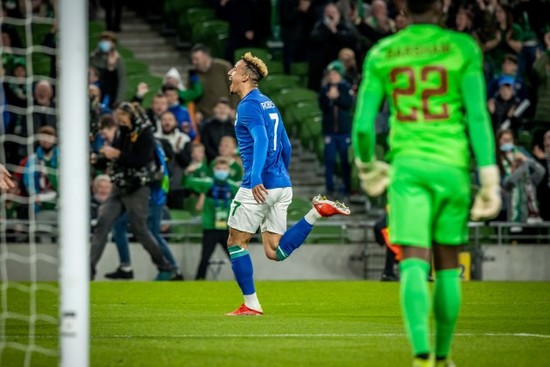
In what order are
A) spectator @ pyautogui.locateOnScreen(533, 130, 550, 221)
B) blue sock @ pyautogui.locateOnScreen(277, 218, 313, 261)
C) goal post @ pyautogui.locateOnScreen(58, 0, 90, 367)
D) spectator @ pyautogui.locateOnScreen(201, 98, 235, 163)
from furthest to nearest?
1. spectator @ pyautogui.locateOnScreen(533, 130, 550, 221)
2. spectator @ pyautogui.locateOnScreen(201, 98, 235, 163)
3. blue sock @ pyautogui.locateOnScreen(277, 218, 313, 261)
4. goal post @ pyautogui.locateOnScreen(58, 0, 90, 367)

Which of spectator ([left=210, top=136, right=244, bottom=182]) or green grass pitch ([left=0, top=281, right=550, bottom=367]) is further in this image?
spectator ([left=210, top=136, right=244, bottom=182])

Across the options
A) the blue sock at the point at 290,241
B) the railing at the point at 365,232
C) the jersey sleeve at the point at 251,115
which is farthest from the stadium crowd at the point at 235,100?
the jersey sleeve at the point at 251,115

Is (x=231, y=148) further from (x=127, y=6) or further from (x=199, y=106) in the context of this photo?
(x=127, y=6)

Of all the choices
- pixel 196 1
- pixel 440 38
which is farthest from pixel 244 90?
pixel 196 1

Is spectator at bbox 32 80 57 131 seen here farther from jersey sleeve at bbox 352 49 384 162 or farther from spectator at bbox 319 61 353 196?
jersey sleeve at bbox 352 49 384 162

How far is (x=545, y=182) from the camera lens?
830 inches

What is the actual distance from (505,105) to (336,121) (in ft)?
9.96

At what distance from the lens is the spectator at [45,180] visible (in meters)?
19.3

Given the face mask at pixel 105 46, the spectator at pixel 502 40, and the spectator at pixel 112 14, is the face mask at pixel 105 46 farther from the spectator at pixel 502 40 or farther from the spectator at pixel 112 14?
the spectator at pixel 502 40

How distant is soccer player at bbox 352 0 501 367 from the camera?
7.48 m

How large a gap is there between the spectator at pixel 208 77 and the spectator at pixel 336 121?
1.85 metres

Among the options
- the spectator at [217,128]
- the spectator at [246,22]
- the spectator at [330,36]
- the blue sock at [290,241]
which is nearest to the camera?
the blue sock at [290,241]

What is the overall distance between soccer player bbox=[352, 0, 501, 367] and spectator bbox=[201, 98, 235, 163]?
1321cm

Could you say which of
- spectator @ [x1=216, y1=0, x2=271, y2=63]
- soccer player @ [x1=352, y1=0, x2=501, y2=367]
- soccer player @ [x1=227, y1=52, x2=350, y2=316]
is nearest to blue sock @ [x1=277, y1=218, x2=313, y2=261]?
soccer player @ [x1=227, y1=52, x2=350, y2=316]
